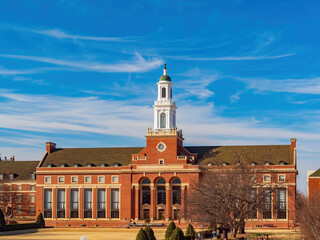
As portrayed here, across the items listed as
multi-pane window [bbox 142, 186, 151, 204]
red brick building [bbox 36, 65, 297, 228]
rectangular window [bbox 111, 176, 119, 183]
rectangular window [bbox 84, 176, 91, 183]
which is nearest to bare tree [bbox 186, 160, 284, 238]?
red brick building [bbox 36, 65, 297, 228]

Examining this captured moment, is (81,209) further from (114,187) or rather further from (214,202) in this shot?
(214,202)

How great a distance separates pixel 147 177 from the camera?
125125 mm

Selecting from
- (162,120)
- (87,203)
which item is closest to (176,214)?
(87,203)

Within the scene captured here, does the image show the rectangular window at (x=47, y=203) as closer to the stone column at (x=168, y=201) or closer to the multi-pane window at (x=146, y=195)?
the multi-pane window at (x=146, y=195)

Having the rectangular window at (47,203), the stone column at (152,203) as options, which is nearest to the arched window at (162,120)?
the stone column at (152,203)

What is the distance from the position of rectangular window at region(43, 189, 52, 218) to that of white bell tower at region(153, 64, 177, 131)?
27.9 metres

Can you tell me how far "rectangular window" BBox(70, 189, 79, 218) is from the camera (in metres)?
128

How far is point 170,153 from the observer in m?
125

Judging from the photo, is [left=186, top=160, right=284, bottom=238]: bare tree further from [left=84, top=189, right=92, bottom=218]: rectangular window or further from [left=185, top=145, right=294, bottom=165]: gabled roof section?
[left=84, top=189, right=92, bottom=218]: rectangular window

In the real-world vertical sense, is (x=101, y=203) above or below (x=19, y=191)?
below

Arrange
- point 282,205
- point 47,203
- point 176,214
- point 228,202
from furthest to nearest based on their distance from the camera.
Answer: point 47,203, point 176,214, point 282,205, point 228,202

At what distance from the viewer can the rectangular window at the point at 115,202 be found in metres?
126

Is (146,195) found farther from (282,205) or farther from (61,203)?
(282,205)

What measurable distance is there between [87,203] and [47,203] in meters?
9.28
